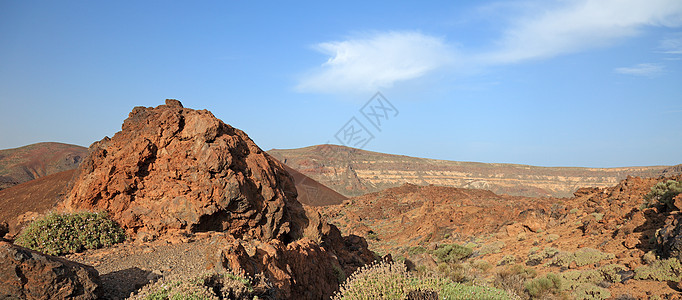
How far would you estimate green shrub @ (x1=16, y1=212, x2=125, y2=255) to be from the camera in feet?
25.8

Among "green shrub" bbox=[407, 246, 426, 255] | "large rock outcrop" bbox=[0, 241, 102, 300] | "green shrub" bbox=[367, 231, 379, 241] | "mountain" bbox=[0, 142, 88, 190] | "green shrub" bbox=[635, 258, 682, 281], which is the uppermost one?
"mountain" bbox=[0, 142, 88, 190]

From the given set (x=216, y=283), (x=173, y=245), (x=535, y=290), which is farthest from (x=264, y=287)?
(x=535, y=290)

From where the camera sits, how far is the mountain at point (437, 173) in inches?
2507

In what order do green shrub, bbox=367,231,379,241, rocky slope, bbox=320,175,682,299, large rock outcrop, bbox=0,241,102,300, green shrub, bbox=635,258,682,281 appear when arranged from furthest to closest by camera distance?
1. green shrub, bbox=367,231,379,241
2. rocky slope, bbox=320,175,682,299
3. green shrub, bbox=635,258,682,281
4. large rock outcrop, bbox=0,241,102,300

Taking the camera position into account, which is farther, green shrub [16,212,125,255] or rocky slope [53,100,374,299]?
rocky slope [53,100,374,299]

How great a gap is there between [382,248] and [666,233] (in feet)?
42.0

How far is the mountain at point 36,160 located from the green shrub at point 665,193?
5494 centimetres

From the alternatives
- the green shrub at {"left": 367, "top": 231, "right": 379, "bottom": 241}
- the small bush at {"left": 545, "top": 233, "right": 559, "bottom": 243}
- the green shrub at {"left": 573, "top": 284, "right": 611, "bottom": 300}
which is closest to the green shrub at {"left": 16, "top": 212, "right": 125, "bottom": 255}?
the green shrub at {"left": 573, "top": 284, "right": 611, "bottom": 300}

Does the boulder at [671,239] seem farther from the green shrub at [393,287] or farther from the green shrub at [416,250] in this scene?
the green shrub at [416,250]

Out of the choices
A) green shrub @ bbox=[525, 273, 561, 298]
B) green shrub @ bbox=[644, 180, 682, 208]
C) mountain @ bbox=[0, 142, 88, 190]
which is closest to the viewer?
green shrub @ bbox=[525, 273, 561, 298]

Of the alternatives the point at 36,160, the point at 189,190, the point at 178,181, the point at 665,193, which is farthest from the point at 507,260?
the point at 36,160

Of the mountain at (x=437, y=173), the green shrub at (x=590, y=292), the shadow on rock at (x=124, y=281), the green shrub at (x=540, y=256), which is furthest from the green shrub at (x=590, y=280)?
the mountain at (x=437, y=173)

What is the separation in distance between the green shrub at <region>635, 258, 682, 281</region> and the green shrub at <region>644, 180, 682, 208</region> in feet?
14.9

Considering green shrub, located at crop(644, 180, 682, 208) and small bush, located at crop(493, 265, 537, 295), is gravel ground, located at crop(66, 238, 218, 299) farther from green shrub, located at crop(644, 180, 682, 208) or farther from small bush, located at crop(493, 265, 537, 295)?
green shrub, located at crop(644, 180, 682, 208)
